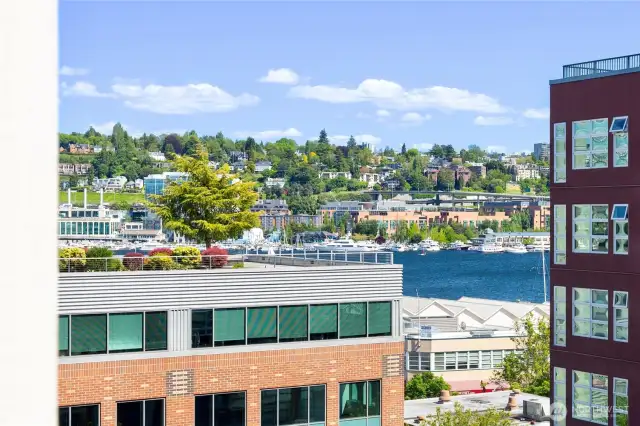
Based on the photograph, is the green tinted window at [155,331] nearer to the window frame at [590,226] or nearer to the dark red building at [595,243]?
the dark red building at [595,243]

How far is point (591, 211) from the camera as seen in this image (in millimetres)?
26156

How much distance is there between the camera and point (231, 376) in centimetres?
2486

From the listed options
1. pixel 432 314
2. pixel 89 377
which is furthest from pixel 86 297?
pixel 432 314

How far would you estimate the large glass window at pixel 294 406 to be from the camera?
→ 25.2 meters

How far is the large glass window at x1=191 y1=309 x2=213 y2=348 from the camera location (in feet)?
81.6

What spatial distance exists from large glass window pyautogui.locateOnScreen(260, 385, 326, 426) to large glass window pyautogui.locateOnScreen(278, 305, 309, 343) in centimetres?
139

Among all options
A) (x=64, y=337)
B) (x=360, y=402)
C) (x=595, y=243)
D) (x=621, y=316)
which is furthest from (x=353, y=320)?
(x=64, y=337)

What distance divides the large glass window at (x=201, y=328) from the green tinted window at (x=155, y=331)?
79cm

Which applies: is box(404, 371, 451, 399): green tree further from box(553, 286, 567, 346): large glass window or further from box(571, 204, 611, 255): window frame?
box(571, 204, 611, 255): window frame

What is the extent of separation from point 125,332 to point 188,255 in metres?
3.99

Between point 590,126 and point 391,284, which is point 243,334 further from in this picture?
point 590,126

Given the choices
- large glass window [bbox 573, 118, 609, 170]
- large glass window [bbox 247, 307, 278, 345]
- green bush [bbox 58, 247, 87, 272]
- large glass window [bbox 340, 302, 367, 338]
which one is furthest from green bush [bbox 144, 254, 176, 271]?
large glass window [bbox 573, 118, 609, 170]

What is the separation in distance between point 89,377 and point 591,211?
1406 centimetres
